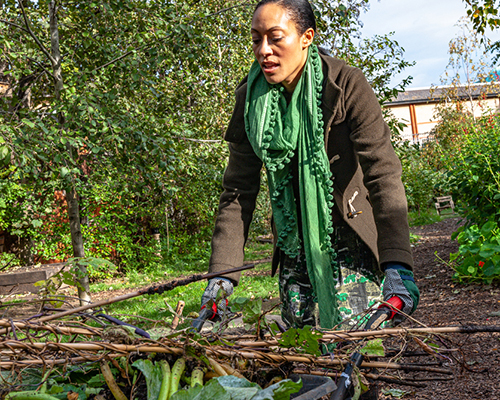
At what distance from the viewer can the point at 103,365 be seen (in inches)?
34.4

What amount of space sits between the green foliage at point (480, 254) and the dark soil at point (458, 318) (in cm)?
12

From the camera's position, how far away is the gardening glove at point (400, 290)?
1.46 m

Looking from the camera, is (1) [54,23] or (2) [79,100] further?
(1) [54,23]

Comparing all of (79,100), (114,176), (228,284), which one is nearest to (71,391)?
(228,284)

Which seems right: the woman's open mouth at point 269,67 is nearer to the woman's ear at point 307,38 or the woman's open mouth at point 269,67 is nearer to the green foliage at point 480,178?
the woman's ear at point 307,38

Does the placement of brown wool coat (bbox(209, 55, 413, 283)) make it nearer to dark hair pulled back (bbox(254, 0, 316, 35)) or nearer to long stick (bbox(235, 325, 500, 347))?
dark hair pulled back (bbox(254, 0, 316, 35))

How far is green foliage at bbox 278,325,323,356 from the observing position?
0.91 m

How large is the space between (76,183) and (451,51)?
13.9 m

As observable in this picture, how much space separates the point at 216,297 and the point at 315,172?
0.92 meters

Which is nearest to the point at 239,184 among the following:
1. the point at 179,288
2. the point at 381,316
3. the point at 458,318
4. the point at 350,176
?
the point at 350,176

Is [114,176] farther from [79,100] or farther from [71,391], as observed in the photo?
[71,391]

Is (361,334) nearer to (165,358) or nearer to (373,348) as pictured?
(373,348)

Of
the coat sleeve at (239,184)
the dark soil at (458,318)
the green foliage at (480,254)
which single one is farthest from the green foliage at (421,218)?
the coat sleeve at (239,184)

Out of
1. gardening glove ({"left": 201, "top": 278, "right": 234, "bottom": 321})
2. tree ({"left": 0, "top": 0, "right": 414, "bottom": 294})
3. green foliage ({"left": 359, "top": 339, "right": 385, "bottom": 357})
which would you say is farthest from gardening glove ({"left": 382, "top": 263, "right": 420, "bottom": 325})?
tree ({"left": 0, "top": 0, "right": 414, "bottom": 294})
